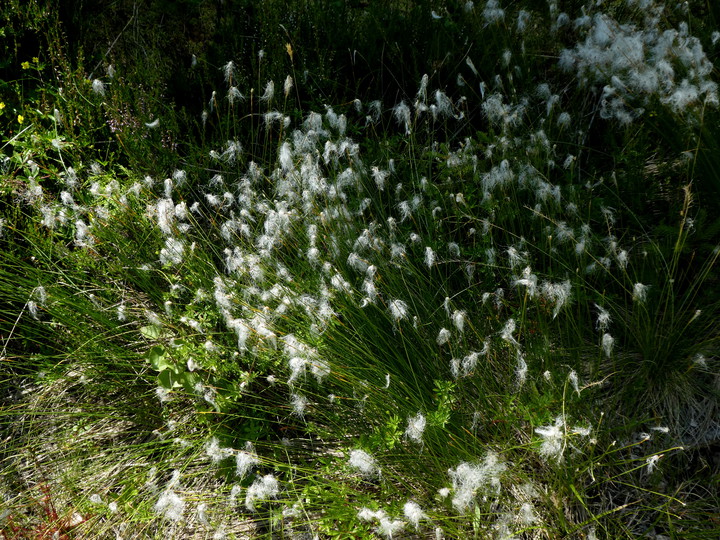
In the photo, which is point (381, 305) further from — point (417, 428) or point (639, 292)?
point (639, 292)

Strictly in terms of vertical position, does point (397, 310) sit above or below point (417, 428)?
above

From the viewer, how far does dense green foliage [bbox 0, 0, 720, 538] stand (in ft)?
7.18

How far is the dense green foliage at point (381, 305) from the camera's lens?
2.19 meters

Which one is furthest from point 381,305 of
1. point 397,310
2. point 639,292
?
point 639,292

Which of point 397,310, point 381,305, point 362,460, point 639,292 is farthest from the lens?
point 381,305

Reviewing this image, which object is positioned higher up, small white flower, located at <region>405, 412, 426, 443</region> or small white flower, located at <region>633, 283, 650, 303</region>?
small white flower, located at <region>633, 283, 650, 303</region>

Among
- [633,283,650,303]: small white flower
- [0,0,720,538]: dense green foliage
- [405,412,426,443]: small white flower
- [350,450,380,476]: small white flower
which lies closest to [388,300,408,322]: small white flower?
[0,0,720,538]: dense green foliage

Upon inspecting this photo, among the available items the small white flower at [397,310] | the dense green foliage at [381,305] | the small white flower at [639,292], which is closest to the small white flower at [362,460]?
the dense green foliage at [381,305]

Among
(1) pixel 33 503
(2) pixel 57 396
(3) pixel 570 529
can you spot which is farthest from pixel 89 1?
(3) pixel 570 529

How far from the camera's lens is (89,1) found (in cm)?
441

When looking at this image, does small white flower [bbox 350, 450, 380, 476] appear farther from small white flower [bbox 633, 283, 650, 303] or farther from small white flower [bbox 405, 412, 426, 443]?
small white flower [bbox 633, 283, 650, 303]

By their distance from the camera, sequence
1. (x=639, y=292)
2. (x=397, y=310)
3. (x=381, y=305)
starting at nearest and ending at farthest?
(x=639, y=292), (x=397, y=310), (x=381, y=305)

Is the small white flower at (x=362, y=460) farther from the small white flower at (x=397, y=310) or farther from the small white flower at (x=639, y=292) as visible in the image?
the small white flower at (x=639, y=292)

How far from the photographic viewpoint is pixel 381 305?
8.59 feet
